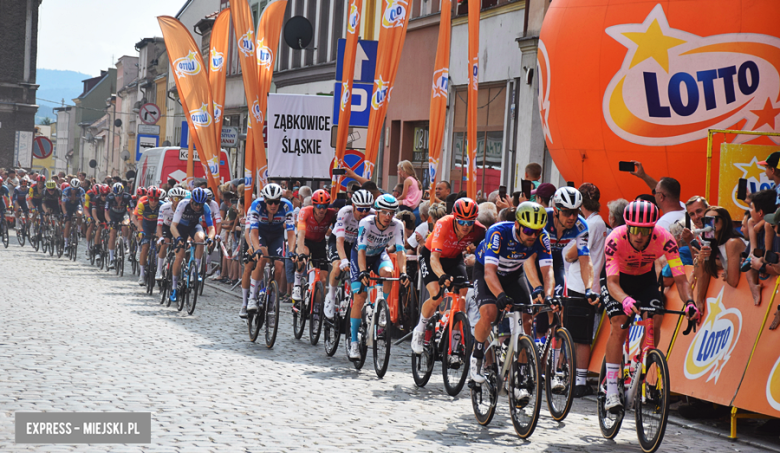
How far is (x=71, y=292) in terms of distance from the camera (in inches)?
674

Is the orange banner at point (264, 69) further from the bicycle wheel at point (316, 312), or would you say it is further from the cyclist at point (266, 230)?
the bicycle wheel at point (316, 312)

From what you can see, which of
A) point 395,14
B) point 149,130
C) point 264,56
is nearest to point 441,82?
point 395,14

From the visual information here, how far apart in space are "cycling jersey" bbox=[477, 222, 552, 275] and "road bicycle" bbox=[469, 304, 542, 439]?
496 millimetres

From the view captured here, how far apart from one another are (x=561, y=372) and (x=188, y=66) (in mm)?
16870

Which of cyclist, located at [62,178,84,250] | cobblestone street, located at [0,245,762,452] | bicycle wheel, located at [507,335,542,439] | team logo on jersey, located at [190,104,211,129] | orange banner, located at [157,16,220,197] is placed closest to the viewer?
cobblestone street, located at [0,245,762,452]

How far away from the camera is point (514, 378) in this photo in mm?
7629

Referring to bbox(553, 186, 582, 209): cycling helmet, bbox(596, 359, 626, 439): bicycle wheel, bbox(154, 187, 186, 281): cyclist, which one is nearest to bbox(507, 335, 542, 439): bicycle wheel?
bbox(596, 359, 626, 439): bicycle wheel

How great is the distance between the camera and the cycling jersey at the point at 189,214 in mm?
15609

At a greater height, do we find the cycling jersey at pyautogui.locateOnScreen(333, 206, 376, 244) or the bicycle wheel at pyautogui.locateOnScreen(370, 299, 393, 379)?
the cycling jersey at pyautogui.locateOnScreen(333, 206, 376, 244)

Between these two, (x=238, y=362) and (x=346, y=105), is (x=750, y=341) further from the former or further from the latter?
(x=346, y=105)

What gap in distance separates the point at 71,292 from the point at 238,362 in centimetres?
771

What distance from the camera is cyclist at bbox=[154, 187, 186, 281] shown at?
16703 mm

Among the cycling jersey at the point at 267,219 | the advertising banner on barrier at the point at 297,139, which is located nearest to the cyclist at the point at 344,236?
the cycling jersey at the point at 267,219

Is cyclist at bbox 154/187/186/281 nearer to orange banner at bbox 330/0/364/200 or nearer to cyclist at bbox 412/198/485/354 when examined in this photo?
orange banner at bbox 330/0/364/200
